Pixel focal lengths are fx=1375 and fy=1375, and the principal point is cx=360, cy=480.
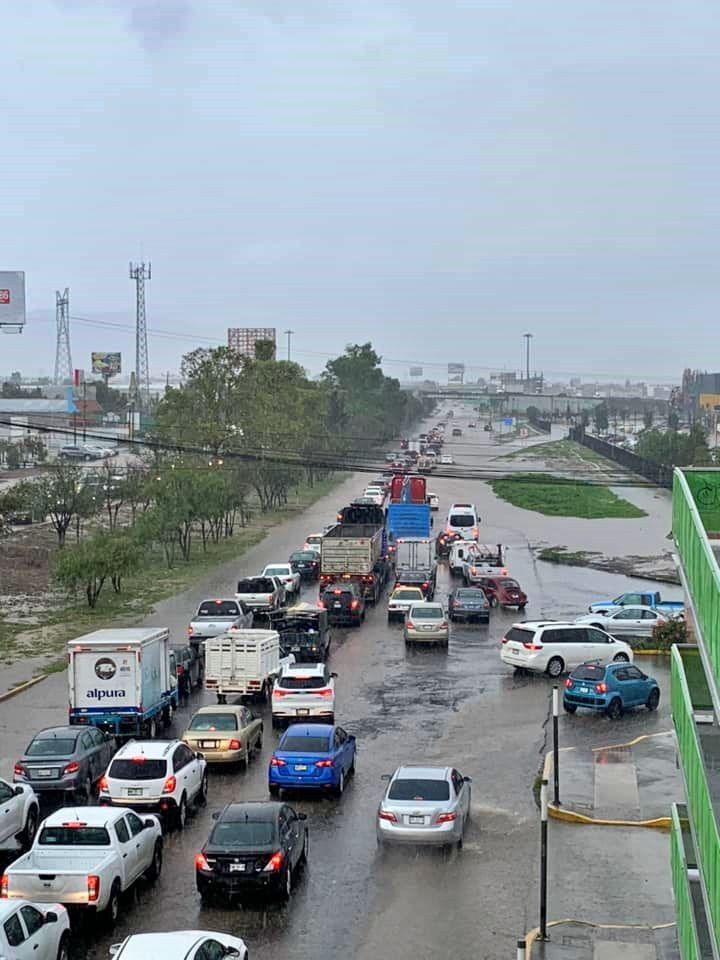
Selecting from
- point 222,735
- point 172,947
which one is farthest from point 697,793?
point 222,735

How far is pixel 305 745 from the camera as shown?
2284 cm

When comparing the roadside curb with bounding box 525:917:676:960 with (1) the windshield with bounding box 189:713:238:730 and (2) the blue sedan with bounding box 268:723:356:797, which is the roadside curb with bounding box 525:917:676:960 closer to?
(2) the blue sedan with bounding box 268:723:356:797

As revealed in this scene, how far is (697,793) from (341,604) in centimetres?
3235

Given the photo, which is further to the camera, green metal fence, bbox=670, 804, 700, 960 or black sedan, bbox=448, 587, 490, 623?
black sedan, bbox=448, 587, 490, 623

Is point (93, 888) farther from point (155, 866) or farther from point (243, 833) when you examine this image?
point (155, 866)

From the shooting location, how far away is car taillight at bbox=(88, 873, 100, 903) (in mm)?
15781

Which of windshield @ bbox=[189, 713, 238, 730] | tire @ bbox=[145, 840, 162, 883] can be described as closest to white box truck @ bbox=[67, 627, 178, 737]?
windshield @ bbox=[189, 713, 238, 730]

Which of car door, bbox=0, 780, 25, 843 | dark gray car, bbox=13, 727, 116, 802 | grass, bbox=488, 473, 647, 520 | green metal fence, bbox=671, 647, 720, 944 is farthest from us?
grass, bbox=488, 473, 647, 520

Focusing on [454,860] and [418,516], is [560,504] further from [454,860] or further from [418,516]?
[454,860]

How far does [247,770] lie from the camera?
81.6 feet

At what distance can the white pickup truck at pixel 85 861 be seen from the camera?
51.6 ft

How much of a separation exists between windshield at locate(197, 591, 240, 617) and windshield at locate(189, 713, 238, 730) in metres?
13.4

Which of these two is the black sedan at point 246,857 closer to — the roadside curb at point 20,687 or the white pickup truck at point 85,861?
the white pickup truck at point 85,861

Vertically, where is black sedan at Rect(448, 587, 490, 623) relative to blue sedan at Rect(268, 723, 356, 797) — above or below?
below
